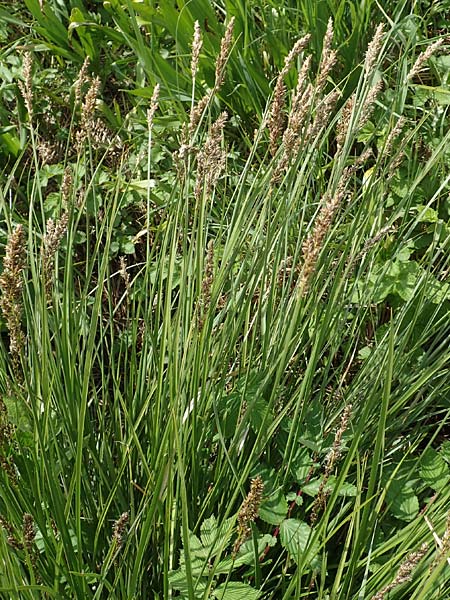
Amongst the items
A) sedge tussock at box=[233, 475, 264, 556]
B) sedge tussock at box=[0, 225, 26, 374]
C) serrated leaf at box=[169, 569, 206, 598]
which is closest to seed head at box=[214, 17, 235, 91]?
sedge tussock at box=[0, 225, 26, 374]

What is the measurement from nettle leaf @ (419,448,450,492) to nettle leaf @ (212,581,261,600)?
17.0 inches

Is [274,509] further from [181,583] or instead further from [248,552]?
[181,583]

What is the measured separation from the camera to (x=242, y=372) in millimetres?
1743

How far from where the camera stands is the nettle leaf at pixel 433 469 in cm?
159

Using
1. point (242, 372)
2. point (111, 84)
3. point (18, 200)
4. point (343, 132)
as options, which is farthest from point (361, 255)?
point (111, 84)

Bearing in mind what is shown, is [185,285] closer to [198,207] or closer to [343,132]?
[198,207]

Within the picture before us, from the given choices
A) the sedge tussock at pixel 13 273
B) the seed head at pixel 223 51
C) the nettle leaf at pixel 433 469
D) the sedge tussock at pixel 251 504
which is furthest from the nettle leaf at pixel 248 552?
the seed head at pixel 223 51

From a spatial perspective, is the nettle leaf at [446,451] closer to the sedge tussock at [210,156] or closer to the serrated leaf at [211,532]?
the serrated leaf at [211,532]

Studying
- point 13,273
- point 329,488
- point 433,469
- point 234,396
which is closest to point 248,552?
point 329,488

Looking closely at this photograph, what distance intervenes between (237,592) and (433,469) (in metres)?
0.48

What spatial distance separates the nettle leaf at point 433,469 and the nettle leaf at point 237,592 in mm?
433

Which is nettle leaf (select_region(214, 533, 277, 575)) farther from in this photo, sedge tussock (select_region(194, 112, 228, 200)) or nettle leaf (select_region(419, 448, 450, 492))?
sedge tussock (select_region(194, 112, 228, 200))

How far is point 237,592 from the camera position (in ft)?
4.45

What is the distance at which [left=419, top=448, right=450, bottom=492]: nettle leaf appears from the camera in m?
1.59
